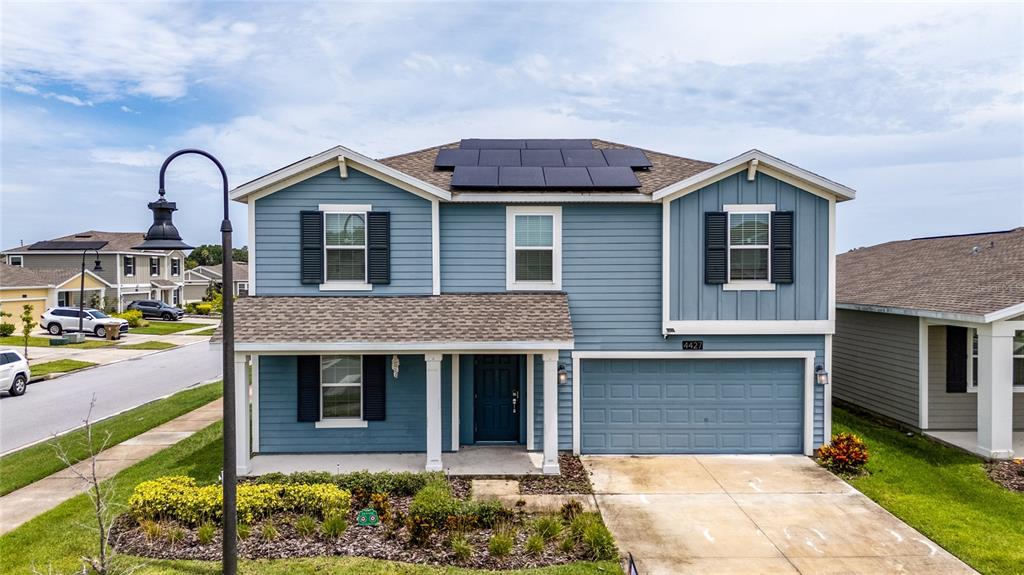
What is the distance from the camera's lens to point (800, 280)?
11227 millimetres

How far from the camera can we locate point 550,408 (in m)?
10.3

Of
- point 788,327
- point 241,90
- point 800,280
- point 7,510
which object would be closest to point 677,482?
point 788,327

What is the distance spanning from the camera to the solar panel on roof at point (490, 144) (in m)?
14.0

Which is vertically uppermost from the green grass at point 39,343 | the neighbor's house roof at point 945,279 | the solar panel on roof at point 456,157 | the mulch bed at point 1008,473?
the solar panel on roof at point 456,157

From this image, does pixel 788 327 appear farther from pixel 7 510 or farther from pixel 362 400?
pixel 7 510

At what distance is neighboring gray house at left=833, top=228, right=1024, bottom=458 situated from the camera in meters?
10.9

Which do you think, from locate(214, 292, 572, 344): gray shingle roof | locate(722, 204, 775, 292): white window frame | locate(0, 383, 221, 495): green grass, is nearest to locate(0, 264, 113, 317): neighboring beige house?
locate(0, 383, 221, 495): green grass

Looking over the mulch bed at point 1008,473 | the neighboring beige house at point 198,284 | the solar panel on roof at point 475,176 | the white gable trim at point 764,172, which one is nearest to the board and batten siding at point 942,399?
the mulch bed at point 1008,473

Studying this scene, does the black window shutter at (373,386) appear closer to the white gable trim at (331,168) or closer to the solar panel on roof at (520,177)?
the white gable trim at (331,168)

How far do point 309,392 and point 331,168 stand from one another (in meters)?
4.47

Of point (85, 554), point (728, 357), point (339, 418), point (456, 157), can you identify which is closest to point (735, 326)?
point (728, 357)

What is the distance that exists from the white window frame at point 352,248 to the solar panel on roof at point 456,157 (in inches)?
91.5

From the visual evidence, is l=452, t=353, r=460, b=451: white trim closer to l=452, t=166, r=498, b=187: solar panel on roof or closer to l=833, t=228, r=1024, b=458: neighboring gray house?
l=452, t=166, r=498, b=187: solar panel on roof

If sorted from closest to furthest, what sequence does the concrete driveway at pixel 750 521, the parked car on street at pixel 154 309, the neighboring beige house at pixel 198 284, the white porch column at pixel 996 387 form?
the concrete driveway at pixel 750 521 < the white porch column at pixel 996 387 < the parked car on street at pixel 154 309 < the neighboring beige house at pixel 198 284
